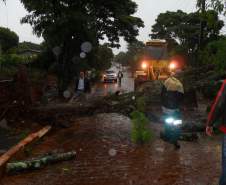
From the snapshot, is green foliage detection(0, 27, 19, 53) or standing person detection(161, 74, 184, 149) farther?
green foliage detection(0, 27, 19, 53)

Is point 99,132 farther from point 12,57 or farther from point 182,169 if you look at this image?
point 12,57

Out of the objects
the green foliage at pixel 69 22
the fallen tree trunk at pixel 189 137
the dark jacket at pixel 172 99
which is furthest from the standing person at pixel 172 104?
the green foliage at pixel 69 22

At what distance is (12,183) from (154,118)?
301 inches

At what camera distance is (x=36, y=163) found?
265 inches

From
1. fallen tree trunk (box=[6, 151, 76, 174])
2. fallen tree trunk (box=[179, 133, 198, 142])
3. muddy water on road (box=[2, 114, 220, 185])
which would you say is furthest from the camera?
fallen tree trunk (box=[179, 133, 198, 142])

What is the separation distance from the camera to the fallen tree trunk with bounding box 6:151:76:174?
21.1 feet

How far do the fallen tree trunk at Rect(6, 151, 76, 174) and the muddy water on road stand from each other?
0.41 ft

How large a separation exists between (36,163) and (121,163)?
1.67m

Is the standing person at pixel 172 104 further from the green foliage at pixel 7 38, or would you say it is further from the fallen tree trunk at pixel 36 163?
the green foliage at pixel 7 38

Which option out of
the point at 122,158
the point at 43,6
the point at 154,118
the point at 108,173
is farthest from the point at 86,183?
the point at 43,6

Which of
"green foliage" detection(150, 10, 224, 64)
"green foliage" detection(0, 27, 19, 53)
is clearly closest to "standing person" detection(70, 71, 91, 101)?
"green foliage" detection(150, 10, 224, 64)

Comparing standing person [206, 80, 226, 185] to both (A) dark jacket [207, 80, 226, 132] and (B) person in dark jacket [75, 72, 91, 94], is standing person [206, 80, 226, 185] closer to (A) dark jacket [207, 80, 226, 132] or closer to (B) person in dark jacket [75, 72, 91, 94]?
(A) dark jacket [207, 80, 226, 132]

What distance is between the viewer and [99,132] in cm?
1052

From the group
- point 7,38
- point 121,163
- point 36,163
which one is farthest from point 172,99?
point 7,38
